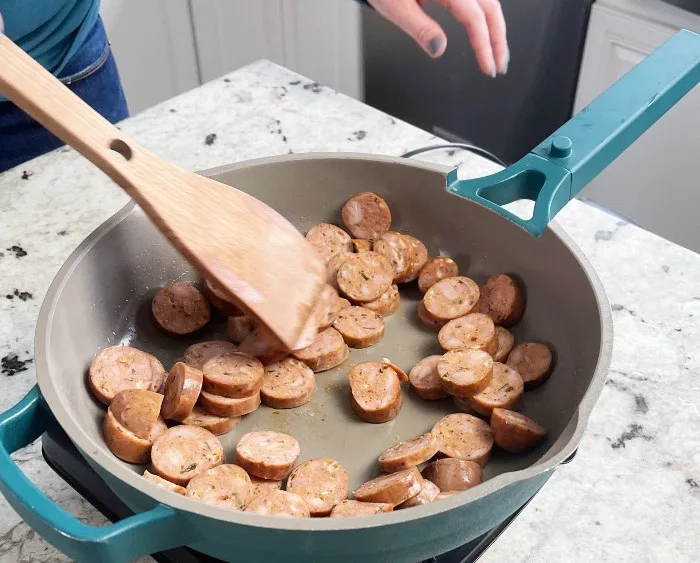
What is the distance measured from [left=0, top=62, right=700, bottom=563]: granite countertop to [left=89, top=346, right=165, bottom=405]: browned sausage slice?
0.11 meters

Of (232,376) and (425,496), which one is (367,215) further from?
(425,496)

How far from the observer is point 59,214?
116cm

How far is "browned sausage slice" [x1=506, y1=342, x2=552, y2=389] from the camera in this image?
88cm

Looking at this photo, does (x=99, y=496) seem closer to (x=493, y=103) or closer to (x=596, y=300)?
(x=596, y=300)

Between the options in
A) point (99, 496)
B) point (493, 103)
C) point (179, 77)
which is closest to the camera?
point (99, 496)

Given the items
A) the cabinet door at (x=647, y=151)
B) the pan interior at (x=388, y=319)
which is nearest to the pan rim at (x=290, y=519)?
the pan interior at (x=388, y=319)

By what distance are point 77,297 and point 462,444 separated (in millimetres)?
430

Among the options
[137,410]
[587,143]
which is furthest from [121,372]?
[587,143]

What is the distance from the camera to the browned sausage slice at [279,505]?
70 cm

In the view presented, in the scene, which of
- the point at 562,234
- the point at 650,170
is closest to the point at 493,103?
the point at 650,170

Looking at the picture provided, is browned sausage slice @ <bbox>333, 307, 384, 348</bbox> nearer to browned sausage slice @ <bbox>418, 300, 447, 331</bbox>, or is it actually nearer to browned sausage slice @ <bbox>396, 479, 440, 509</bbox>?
browned sausage slice @ <bbox>418, 300, 447, 331</bbox>

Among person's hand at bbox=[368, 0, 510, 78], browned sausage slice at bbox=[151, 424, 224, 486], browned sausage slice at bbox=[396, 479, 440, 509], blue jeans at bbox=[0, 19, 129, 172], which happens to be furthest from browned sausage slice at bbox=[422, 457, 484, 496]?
blue jeans at bbox=[0, 19, 129, 172]

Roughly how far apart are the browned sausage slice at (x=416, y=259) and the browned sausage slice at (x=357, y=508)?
35 cm

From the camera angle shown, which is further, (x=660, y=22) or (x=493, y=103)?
(x=493, y=103)
